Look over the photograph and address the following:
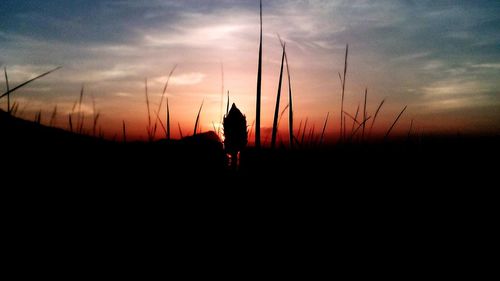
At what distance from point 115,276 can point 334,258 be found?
81cm

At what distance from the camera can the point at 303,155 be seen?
2842mm

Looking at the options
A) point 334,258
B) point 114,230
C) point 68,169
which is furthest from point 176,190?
point 334,258

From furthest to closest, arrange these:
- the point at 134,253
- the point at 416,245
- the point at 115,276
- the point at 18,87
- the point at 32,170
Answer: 1. the point at 18,87
2. the point at 32,170
3. the point at 416,245
4. the point at 134,253
5. the point at 115,276

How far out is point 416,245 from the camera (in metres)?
1.44

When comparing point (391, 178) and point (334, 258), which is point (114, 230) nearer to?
point (334, 258)

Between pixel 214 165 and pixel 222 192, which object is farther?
pixel 214 165

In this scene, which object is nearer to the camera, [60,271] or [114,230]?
[60,271]

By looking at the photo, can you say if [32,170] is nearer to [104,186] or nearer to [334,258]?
[104,186]

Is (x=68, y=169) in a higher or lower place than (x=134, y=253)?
higher

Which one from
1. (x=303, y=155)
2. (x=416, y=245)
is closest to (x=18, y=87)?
(x=303, y=155)

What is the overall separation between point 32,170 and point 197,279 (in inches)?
50.6

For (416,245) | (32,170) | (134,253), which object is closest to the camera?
(134,253)

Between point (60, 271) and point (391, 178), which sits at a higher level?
point (391, 178)

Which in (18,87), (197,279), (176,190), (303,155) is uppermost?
(18,87)
